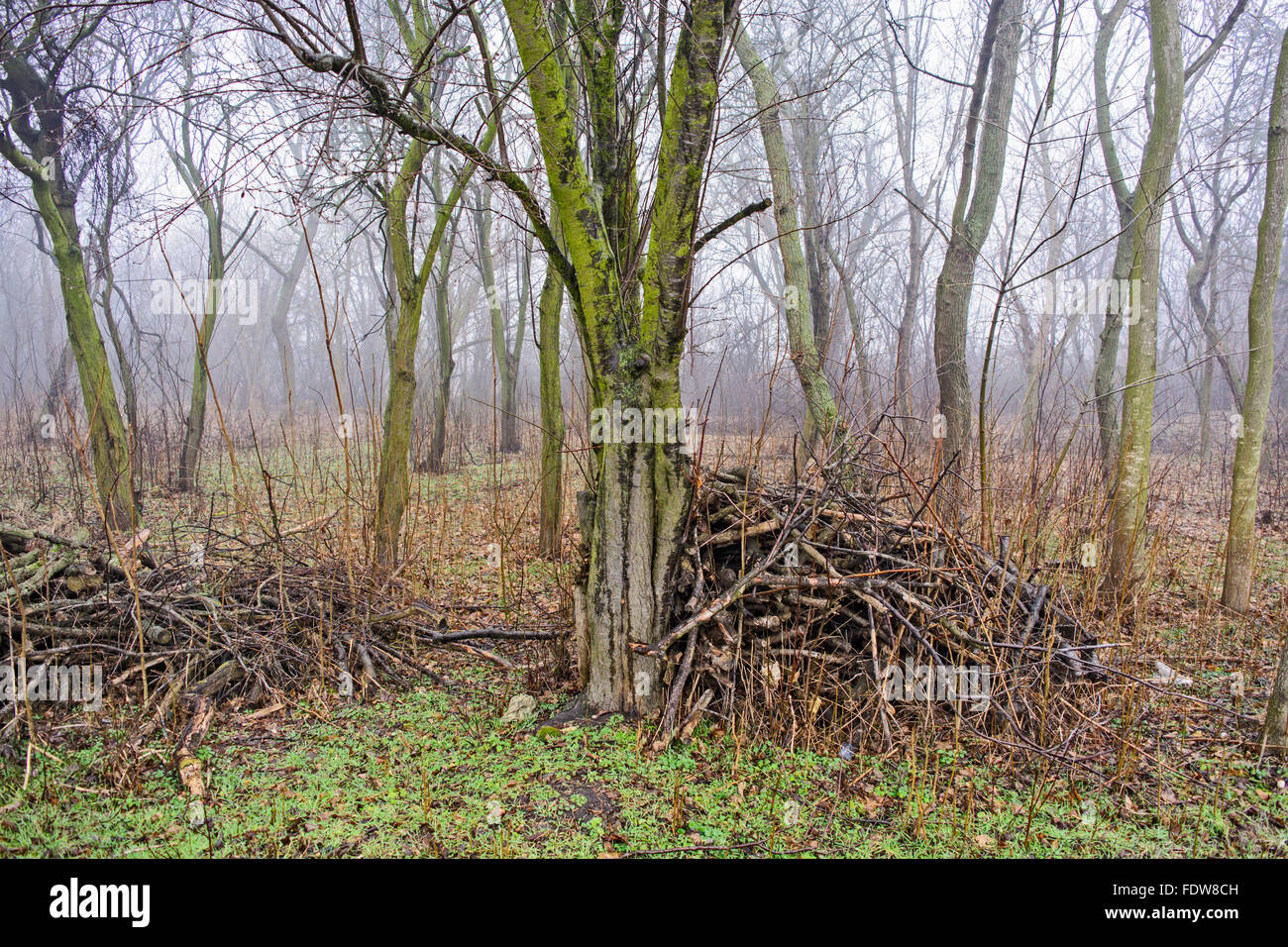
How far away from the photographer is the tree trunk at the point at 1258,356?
4648 mm

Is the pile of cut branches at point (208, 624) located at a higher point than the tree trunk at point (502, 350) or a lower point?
lower

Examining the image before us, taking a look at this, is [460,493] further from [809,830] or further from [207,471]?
[809,830]

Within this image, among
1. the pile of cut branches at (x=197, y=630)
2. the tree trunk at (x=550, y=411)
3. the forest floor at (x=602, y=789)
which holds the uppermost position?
the tree trunk at (x=550, y=411)

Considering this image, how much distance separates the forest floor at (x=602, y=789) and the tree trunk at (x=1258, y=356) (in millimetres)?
1898

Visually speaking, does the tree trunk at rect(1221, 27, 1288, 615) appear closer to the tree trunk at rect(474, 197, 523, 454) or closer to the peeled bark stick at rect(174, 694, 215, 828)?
the peeled bark stick at rect(174, 694, 215, 828)

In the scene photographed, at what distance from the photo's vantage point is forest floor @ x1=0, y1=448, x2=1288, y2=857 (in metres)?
2.42

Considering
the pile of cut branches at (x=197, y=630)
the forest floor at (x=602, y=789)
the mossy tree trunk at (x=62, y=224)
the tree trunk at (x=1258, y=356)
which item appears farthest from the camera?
the mossy tree trunk at (x=62, y=224)

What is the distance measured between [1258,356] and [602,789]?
5440mm

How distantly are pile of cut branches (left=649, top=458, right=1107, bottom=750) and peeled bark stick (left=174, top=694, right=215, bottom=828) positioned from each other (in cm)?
179

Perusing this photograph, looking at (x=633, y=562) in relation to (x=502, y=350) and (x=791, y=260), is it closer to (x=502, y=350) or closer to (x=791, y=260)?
(x=791, y=260)

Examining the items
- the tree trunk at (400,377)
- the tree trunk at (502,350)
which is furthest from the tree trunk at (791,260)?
the tree trunk at (502,350)

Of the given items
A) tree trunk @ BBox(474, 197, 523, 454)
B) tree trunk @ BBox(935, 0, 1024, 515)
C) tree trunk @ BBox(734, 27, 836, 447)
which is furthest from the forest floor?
tree trunk @ BBox(474, 197, 523, 454)

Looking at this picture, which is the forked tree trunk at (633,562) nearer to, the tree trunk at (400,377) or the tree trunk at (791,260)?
the tree trunk at (400,377)

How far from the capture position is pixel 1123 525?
5.05 meters
